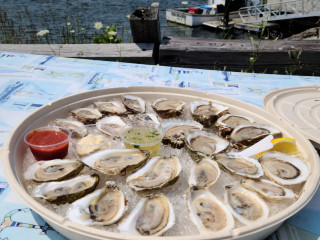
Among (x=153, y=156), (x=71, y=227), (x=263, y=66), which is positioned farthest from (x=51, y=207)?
(x=263, y=66)

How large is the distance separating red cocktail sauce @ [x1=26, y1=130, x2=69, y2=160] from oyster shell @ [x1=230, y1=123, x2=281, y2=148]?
793 mm

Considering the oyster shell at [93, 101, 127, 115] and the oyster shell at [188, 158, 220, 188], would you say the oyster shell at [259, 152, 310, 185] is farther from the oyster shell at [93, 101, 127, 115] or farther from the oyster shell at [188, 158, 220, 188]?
the oyster shell at [93, 101, 127, 115]

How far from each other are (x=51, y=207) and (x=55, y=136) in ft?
1.44

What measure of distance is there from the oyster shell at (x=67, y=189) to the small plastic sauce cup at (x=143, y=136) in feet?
0.85

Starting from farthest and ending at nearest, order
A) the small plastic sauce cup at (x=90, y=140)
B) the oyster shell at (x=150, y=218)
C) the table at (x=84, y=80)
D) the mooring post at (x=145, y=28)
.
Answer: the mooring post at (x=145, y=28), the table at (x=84, y=80), the small plastic sauce cup at (x=90, y=140), the oyster shell at (x=150, y=218)

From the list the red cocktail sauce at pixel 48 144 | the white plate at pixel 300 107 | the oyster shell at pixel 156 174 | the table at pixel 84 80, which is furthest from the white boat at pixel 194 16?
the oyster shell at pixel 156 174

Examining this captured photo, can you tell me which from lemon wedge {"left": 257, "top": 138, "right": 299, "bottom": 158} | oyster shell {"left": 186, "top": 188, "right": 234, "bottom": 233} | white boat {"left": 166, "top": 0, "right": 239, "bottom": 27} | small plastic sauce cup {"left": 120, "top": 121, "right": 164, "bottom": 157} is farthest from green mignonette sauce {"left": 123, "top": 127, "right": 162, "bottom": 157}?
white boat {"left": 166, "top": 0, "right": 239, "bottom": 27}

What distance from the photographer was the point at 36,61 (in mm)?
2588

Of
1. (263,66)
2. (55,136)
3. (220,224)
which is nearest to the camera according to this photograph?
(220,224)

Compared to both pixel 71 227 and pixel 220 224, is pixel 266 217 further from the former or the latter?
pixel 71 227

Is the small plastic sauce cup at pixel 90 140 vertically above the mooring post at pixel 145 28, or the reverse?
the mooring post at pixel 145 28

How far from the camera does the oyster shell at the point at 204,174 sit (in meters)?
1.10

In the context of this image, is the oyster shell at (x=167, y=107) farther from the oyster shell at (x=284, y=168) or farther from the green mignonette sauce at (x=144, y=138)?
the oyster shell at (x=284, y=168)

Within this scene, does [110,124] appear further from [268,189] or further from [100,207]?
[268,189]
